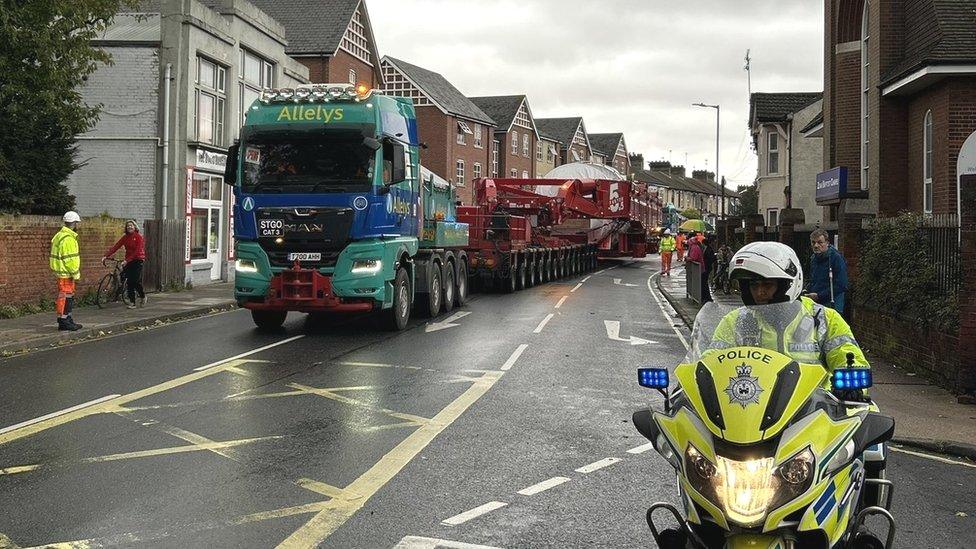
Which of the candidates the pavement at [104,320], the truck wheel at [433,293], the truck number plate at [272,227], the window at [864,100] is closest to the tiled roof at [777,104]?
the window at [864,100]

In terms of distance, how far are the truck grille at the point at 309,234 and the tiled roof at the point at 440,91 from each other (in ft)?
146

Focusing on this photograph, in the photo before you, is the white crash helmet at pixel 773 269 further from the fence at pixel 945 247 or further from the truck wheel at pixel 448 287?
the truck wheel at pixel 448 287

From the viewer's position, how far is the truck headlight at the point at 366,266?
13.8 metres

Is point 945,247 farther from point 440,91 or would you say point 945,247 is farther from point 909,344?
point 440,91

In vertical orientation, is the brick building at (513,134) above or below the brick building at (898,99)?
above

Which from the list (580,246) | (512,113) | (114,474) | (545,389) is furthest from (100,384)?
(512,113)

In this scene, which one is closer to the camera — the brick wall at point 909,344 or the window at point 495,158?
the brick wall at point 909,344

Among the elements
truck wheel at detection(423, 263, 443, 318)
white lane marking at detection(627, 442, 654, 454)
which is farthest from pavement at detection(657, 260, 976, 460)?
truck wheel at detection(423, 263, 443, 318)

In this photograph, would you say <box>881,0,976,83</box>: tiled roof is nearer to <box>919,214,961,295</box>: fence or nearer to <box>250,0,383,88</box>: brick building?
<box>919,214,961,295</box>: fence

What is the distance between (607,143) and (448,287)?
83793 mm

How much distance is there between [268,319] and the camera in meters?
15.2

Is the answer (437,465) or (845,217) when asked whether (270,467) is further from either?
(845,217)

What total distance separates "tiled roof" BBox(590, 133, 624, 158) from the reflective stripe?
94113mm

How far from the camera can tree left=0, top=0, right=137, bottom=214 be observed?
15.3m
